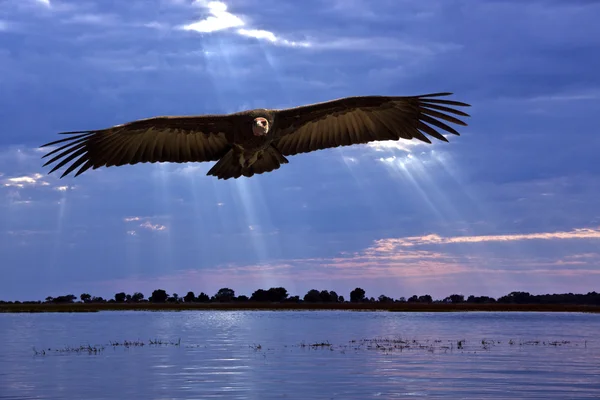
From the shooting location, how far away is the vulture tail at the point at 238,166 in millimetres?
16750

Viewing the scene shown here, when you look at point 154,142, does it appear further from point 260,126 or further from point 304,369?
point 304,369

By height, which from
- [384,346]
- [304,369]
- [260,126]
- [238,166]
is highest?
[260,126]

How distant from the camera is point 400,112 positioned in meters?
17.2

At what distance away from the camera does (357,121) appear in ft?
58.1

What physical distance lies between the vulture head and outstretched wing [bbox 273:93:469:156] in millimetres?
805

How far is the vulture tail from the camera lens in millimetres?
16750

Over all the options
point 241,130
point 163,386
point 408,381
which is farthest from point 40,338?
point 241,130

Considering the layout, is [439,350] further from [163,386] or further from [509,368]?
[163,386]

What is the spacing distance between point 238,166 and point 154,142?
2262 mm

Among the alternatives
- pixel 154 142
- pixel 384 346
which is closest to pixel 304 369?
pixel 384 346

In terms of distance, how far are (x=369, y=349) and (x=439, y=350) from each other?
3.23 meters

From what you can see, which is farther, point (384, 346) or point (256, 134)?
point (384, 346)

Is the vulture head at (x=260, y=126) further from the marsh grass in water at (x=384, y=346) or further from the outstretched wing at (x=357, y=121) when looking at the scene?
the marsh grass in water at (x=384, y=346)

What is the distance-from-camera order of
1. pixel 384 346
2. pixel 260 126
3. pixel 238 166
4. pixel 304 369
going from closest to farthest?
pixel 260 126
pixel 238 166
pixel 304 369
pixel 384 346
